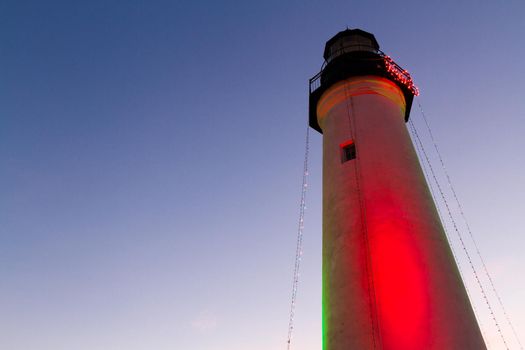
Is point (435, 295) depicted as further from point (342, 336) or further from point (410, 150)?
point (410, 150)

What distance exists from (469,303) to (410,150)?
427 centimetres

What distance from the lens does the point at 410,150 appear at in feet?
36.2

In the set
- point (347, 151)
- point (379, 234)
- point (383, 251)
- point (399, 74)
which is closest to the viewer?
point (383, 251)

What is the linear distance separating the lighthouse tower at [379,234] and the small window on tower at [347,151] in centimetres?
3

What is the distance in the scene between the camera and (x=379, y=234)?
29.1ft

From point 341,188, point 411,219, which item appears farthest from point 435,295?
point 341,188

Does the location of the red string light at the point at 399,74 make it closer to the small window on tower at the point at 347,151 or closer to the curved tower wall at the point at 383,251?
the curved tower wall at the point at 383,251

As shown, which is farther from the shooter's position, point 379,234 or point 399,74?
point 399,74

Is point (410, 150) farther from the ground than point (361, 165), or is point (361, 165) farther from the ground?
point (410, 150)

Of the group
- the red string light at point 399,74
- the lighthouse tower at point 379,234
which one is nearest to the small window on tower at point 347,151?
the lighthouse tower at point 379,234

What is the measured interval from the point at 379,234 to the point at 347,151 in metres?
3.09

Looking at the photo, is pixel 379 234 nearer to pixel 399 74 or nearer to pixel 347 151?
pixel 347 151

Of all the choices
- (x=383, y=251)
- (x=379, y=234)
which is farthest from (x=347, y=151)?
(x=383, y=251)

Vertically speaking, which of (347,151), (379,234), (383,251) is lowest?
(383,251)
